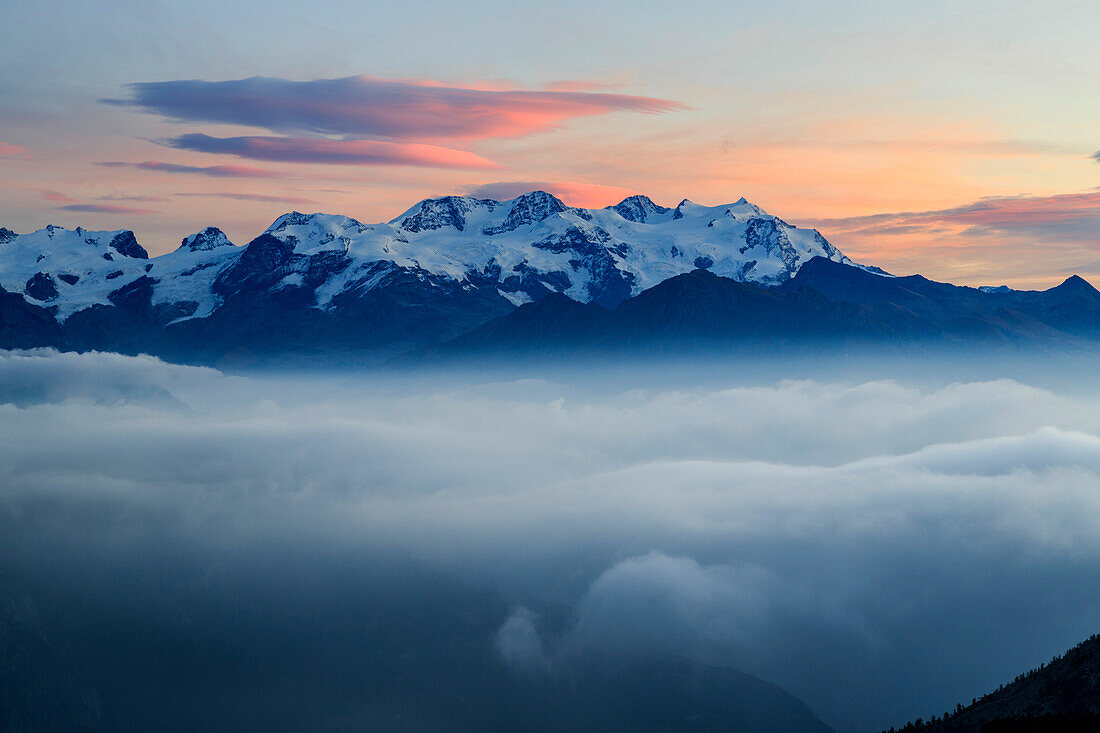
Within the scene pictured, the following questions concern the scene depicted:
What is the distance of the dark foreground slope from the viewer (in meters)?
81.9

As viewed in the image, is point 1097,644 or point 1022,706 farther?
point 1097,644

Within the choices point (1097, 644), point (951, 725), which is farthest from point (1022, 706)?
point (1097, 644)

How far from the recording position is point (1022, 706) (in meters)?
96.4

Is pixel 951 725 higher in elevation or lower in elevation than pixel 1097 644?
lower

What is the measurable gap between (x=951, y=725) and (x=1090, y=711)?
50.9ft

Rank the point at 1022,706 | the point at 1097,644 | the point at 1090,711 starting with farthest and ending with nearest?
the point at 1097,644, the point at 1022,706, the point at 1090,711

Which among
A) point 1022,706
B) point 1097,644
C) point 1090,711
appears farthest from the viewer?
point 1097,644

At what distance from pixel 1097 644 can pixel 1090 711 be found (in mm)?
22090

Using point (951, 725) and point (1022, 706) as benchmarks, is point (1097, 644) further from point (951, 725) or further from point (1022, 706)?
point (951, 725)

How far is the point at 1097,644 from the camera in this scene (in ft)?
342

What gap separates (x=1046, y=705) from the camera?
95750mm

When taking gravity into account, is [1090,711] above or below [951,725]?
above

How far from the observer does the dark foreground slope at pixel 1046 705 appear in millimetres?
81875

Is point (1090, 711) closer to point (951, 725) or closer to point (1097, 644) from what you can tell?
point (951, 725)
